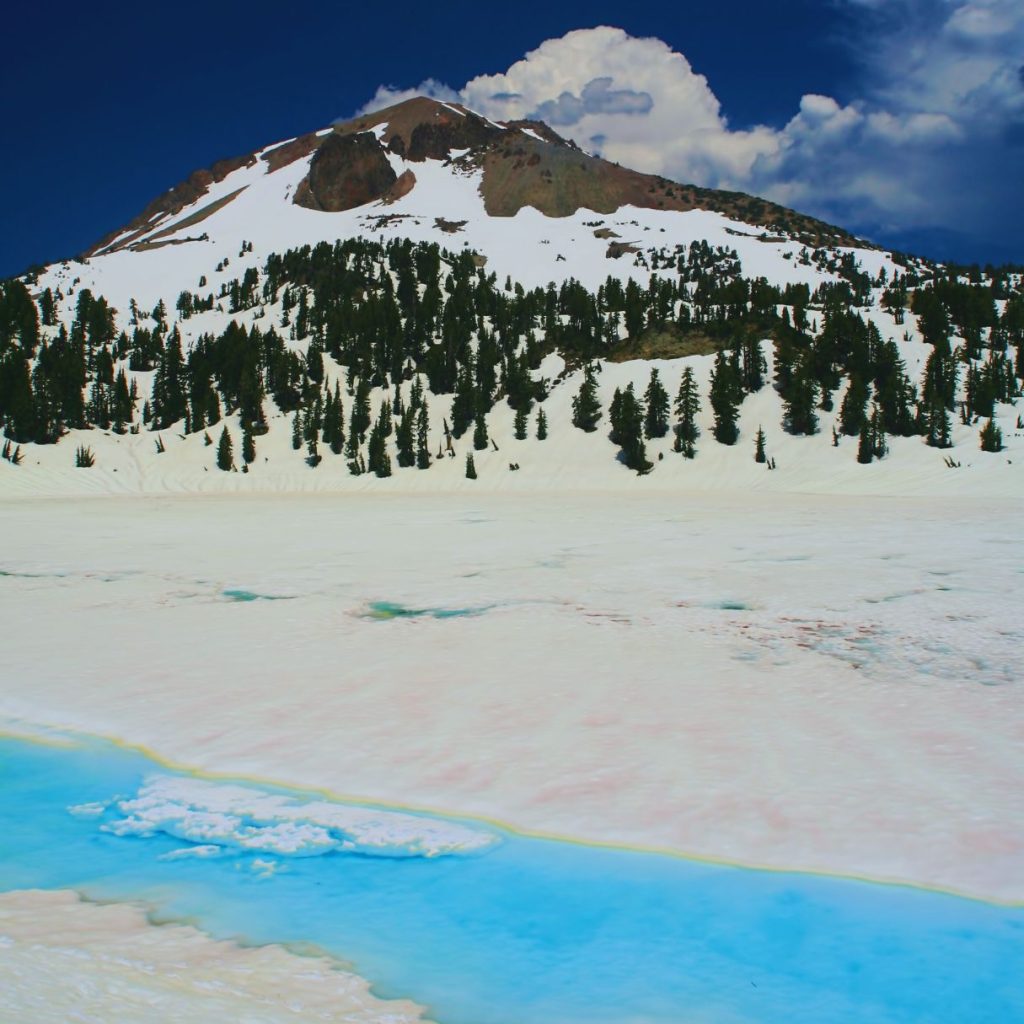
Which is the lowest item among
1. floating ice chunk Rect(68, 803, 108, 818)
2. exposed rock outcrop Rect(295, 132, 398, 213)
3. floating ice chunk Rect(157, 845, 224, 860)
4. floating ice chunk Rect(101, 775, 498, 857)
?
floating ice chunk Rect(157, 845, 224, 860)

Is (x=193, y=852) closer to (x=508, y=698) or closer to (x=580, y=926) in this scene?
(x=580, y=926)

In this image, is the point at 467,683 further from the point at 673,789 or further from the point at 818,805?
the point at 818,805

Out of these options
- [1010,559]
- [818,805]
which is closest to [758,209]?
[1010,559]

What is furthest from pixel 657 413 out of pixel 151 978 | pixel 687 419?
pixel 151 978

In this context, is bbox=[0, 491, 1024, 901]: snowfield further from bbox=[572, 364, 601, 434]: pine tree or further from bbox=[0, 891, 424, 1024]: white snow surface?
bbox=[572, 364, 601, 434]: pine tree

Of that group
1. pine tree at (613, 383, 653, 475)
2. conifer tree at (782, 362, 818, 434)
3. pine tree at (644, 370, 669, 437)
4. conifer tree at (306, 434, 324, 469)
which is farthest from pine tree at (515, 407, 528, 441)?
conifer tree at (782, 362, 818, 434)

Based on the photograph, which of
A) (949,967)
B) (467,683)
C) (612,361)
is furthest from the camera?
(612,361)

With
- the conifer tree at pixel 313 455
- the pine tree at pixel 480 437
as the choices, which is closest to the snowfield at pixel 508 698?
the pine tree at pixel 480 437
